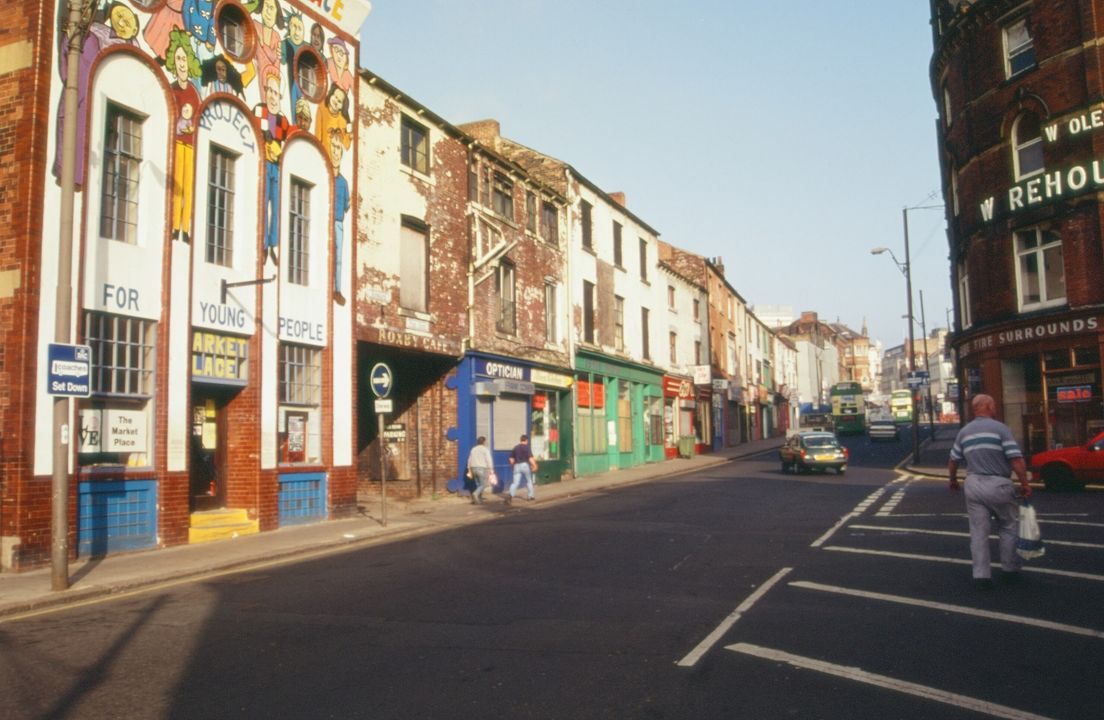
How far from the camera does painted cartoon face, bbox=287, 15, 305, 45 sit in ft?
54.0

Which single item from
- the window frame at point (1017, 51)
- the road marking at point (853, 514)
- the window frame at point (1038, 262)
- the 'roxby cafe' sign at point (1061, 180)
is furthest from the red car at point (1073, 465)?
the window frame at point (1017, 51)

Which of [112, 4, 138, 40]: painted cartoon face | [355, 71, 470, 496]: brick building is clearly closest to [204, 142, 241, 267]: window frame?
[112, 4, 138, 40]: painted cartoon face

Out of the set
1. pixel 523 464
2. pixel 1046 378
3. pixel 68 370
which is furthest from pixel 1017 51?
pixel 68 370

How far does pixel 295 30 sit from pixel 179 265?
5.73 m

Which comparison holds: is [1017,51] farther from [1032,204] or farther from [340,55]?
[340,55]

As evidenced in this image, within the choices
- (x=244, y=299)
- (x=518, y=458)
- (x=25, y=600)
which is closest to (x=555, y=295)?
(x=518, y=458)

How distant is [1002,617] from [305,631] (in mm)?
5606

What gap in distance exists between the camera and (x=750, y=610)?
7.19m

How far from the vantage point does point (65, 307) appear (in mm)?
9836

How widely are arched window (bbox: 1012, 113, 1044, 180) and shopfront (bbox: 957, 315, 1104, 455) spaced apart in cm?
455

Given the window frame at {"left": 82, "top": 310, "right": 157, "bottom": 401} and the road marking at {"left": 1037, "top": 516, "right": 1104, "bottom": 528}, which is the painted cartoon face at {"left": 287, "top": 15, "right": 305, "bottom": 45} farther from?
the road marking at {"left": 1037, "top": 516, "right": 1104, "bottom": 528}

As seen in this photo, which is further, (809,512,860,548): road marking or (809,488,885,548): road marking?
(809,488,885,548): road marking

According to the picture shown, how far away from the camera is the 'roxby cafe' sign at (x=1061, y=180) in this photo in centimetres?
2231

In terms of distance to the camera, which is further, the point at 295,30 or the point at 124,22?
the point at 295,30
